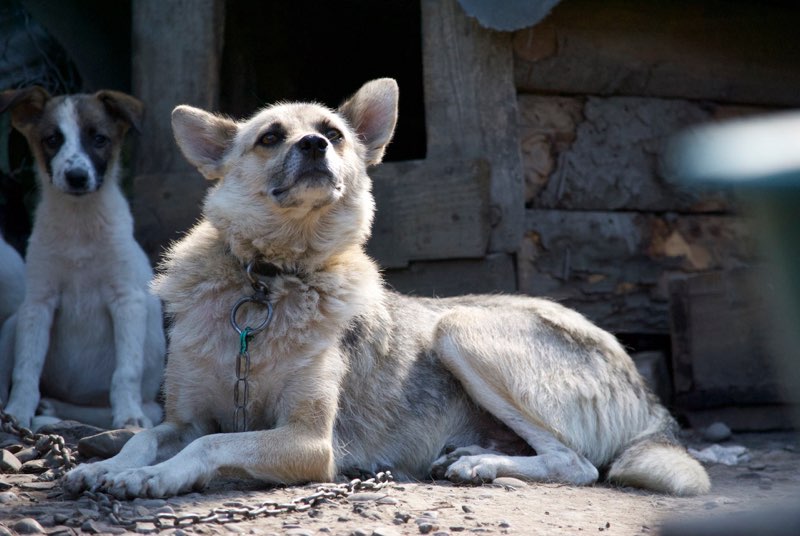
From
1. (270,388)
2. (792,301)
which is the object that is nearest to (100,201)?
(270,388)

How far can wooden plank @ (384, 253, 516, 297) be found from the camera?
5.85m

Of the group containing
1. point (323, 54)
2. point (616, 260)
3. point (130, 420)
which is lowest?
point (130, 420)

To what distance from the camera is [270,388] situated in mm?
3811

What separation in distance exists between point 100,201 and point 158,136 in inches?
26.8

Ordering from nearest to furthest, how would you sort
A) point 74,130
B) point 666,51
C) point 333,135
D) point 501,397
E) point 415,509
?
point 415,509 → point 333,135 → point 501,397 → point 74,130 → point 666,51

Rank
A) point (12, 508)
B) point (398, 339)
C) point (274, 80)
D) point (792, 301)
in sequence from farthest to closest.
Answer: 1. point (274, 80)
2. point (398, 339)
3. point (12, 508)
4. point (792, 301)

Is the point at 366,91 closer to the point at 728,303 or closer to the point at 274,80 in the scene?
the point at 728,303

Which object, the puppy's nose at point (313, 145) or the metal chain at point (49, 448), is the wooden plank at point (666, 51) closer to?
the puppy's nose at point (313, 145)

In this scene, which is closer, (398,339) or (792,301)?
(792,301)

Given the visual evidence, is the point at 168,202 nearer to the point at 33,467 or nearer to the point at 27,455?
the point at 27,455

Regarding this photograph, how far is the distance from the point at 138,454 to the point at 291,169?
52.7 inches

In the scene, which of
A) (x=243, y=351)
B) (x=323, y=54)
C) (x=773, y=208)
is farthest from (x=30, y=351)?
(x=773, y=208)

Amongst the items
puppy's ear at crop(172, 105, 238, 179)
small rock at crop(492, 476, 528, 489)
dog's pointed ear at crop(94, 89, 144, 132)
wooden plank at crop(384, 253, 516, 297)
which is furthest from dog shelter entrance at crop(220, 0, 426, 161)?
small rock at crop(492, 476, 528, 489)

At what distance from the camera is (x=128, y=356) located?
17.4 ft
